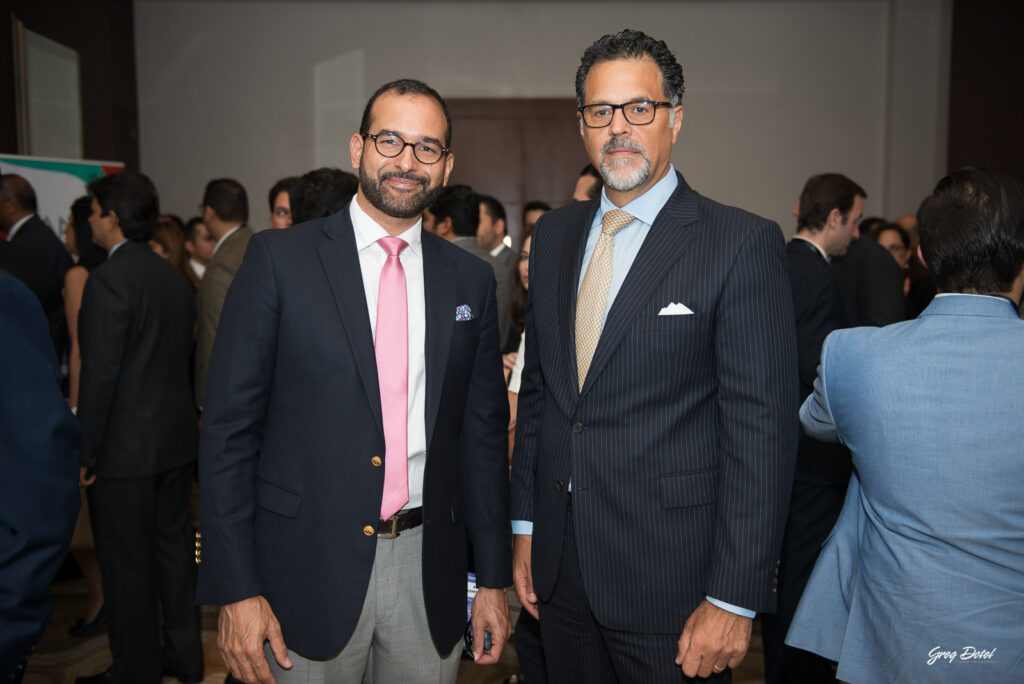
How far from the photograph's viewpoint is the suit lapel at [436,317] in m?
1.64

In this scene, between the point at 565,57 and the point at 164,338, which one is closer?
the point at 164,338

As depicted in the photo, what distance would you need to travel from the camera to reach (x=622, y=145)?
1624 mm

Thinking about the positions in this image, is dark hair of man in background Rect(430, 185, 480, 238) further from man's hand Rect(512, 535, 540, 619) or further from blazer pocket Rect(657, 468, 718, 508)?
blazer pocket Rect(657, 468, 718, 508)

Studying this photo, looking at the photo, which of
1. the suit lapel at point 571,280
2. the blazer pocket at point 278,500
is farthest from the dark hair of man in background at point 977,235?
the blazer pocket at point 278,500

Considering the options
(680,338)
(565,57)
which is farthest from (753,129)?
(680,338)

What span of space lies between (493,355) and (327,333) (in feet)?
1.39

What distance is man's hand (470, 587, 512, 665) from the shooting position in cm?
176

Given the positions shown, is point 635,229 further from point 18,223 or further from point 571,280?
point 18,223

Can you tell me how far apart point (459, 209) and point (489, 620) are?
232cm

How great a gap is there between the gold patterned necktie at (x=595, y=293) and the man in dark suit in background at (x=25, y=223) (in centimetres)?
316

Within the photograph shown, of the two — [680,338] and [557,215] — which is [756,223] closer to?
[680,338]

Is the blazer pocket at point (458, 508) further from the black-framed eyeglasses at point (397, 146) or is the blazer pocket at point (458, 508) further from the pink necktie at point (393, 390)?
the black-framed eyeglasses at point (397, 146)

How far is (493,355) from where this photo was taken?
184 centimetres

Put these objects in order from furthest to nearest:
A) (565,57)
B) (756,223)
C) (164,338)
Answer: (565,57) → (164,338) → (756,223)
